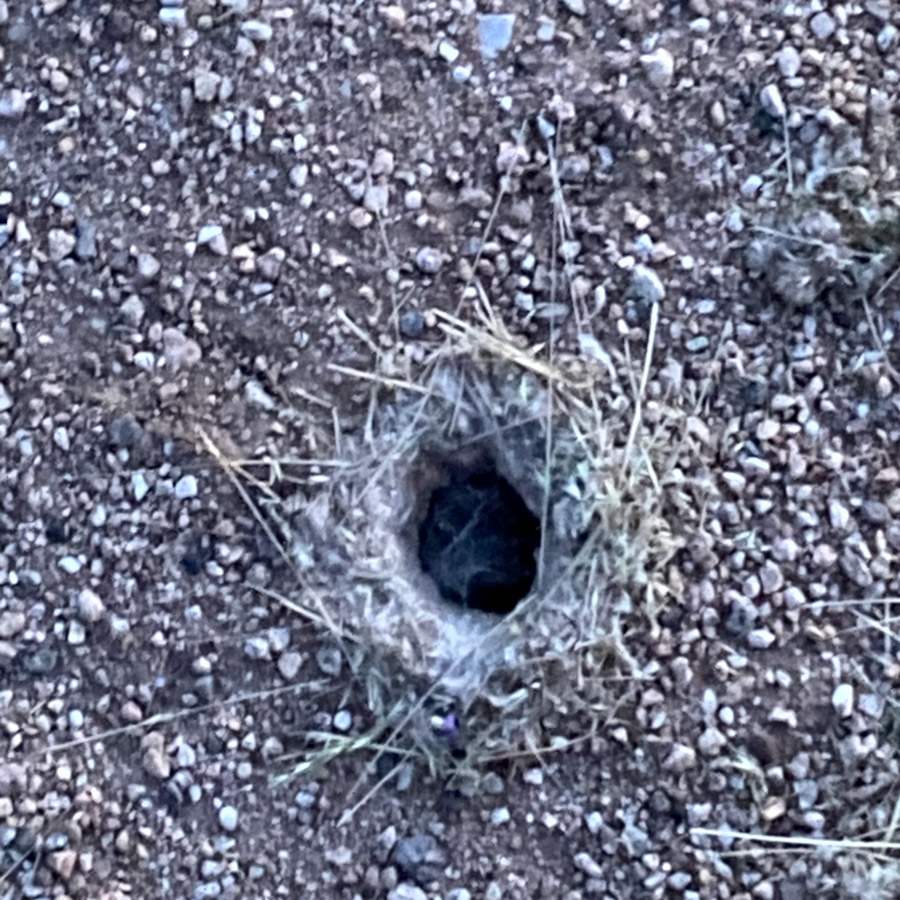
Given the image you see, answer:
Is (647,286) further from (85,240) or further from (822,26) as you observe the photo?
(85,240)

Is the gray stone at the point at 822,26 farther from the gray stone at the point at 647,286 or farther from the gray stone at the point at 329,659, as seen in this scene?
the gray stone at the point at 329,659

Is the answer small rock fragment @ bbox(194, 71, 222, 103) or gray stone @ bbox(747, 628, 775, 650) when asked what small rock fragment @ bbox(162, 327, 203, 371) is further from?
gray stone @ bbox(747, 628, 775, 650)

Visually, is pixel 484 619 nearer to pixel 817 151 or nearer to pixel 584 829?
pixel 584 829

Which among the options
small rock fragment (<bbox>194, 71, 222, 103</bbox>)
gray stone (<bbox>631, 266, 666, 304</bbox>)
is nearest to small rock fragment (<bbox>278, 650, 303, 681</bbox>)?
gray stone (<bbox>631, 266, 666, 304</bbox>)

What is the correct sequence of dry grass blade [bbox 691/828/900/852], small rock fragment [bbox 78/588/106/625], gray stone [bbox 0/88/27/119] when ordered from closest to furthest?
dry grass blade [bbox 691/828/900/852], small rock fragment [bbox 78/588/106/625], gray stone [bbox 0/88/27/119]

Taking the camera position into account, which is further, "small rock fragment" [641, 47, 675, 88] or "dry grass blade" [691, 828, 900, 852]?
"small rock fragment" [641, 47, 675, 88]

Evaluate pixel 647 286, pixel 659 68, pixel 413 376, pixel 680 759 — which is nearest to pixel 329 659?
pixel 413 376

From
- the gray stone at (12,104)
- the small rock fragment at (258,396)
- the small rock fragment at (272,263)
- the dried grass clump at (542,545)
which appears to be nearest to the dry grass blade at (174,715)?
the dried grass clump at (542,545)
